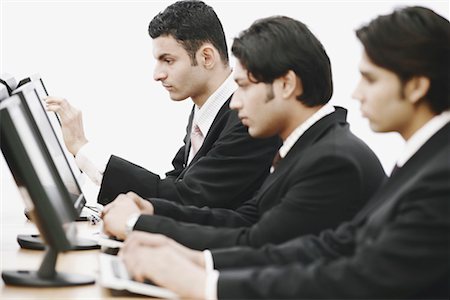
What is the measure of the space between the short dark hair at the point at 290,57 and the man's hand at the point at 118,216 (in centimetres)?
50

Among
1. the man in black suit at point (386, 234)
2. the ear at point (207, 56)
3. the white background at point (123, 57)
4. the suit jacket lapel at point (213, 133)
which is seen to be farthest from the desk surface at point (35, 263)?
the white background at point (123, 57)

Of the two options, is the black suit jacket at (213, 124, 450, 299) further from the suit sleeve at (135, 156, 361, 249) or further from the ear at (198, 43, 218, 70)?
the ear at (198, 43, 218, 70)

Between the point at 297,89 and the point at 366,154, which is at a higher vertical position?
the point at 297,89

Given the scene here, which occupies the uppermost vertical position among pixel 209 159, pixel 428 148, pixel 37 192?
pixel 37 192

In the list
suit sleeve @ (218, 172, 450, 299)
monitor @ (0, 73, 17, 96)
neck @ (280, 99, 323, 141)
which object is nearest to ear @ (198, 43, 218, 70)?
monitor @ (0, 73, 17, 96)

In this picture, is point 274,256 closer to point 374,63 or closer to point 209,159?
point 374,63

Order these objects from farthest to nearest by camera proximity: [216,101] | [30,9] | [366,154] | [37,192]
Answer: [30,9], [216,101], [366,154], [37,192]

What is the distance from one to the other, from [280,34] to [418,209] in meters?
0.85

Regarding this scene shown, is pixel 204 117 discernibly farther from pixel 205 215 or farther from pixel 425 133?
pixel 425 133

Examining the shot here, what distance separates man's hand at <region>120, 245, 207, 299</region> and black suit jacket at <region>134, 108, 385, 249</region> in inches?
13.8

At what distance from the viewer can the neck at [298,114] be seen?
249 cm

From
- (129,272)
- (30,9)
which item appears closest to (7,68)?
(30,9)

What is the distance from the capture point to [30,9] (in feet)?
14.8

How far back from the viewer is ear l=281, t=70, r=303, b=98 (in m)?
2.45
